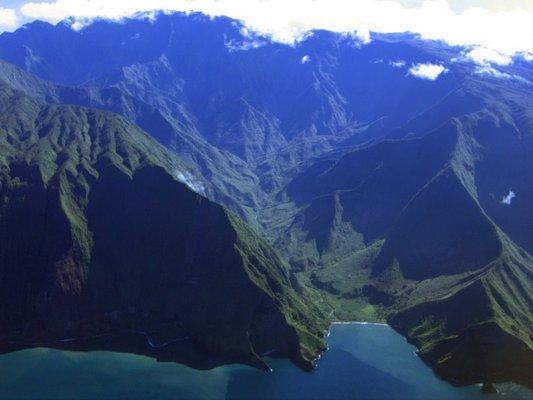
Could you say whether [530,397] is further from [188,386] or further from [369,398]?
[188,386]

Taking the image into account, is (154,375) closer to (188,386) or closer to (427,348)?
(188,386)

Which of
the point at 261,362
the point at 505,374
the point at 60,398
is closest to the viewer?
the point at 60,398

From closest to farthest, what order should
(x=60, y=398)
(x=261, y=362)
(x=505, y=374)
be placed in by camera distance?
(x=60, y=398) → (x=505, y=374) → (x=261, y=362)

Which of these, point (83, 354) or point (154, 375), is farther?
point (83, 354)

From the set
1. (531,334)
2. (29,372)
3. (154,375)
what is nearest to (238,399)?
(154,375)

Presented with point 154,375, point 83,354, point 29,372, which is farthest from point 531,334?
point 29,372

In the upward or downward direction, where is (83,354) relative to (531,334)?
downward
